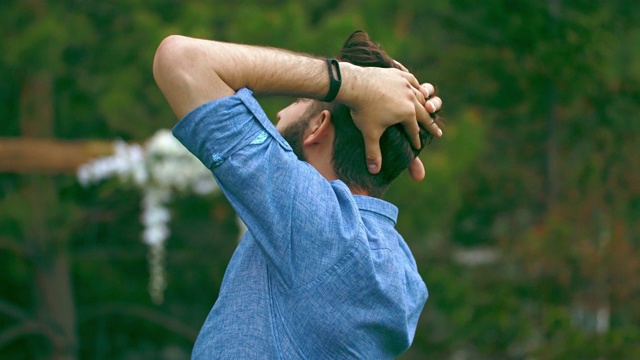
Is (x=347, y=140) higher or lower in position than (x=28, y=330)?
higher

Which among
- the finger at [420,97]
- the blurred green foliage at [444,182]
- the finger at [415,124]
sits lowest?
the blurred green foliage at [444,182]

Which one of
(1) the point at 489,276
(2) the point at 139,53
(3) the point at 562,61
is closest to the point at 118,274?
(2) the point at 139,53

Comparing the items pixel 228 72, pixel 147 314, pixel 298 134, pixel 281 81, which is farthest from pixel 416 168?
pixel 147 314

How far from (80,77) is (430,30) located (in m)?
4.55

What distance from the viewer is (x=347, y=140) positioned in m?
1.90

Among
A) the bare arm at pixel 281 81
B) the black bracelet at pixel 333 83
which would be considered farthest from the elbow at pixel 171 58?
the black bracelet at pixel 333 83

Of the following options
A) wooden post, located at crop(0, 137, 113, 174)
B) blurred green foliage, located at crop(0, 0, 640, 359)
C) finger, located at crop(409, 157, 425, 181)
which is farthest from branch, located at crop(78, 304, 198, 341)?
finger, located at crop(409, 157, 425, 181)

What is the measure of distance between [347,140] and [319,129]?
0.06 meters

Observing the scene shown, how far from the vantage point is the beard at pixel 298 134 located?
1.95m

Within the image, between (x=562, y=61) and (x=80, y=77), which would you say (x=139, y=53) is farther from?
(x=562, y=61)

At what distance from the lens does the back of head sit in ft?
6.25

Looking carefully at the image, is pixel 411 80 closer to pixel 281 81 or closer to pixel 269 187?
pixel 281 81

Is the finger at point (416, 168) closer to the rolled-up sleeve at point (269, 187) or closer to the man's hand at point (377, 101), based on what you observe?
the man's hand at point (377, 101)

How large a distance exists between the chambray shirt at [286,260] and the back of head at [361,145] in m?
0.11
